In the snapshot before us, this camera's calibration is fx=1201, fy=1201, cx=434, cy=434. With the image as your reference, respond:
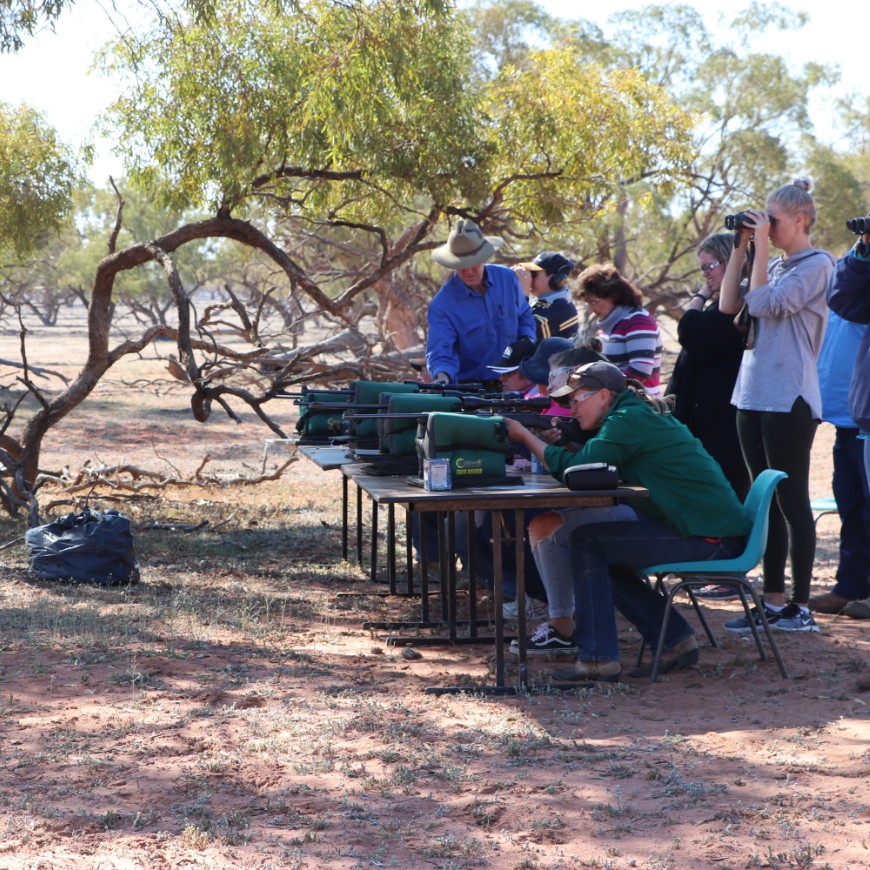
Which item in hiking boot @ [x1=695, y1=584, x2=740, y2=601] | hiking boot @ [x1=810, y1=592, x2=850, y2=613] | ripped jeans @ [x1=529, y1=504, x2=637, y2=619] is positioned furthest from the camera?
hiking boot @ [x1=695, y1=584, x2=740, y2=601]

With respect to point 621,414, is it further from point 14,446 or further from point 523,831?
point 14,446

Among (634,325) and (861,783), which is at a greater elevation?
(634,325)

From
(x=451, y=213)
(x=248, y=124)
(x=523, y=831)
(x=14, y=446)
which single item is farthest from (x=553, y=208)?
(x=523, y=831)

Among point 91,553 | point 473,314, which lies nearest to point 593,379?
point 473,314

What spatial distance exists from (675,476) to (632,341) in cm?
143

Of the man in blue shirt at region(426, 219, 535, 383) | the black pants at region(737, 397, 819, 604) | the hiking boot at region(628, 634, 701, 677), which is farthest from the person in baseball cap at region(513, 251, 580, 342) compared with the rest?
the hiking boot at region(628, 634, 701, 677)

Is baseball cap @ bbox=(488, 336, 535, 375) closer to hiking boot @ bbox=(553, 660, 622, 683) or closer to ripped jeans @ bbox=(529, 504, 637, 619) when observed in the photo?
ripped jeans @ bbox=(529, 504, 637, 619)

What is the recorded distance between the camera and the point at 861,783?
374 centimetres

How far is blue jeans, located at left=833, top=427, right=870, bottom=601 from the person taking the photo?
6.32 meters

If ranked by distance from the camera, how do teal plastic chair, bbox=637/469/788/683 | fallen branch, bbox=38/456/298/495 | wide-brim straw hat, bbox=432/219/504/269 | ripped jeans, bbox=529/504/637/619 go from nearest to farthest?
teal plastic chair, bbox=637/469/788/683 → ripped jeans, bbox=529/504/637/619 → wide-brim straw hat, bbox=432/219/504/269 → fallen branch, bbox=38/456/298/495

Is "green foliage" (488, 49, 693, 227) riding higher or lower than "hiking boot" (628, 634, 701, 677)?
higher

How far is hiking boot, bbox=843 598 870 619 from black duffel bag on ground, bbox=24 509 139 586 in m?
4.13

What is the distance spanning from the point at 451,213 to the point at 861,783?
8.36m

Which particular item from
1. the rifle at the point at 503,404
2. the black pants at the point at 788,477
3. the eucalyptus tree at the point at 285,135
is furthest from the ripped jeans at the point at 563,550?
the eucalyptus tree at the point at 285,135
